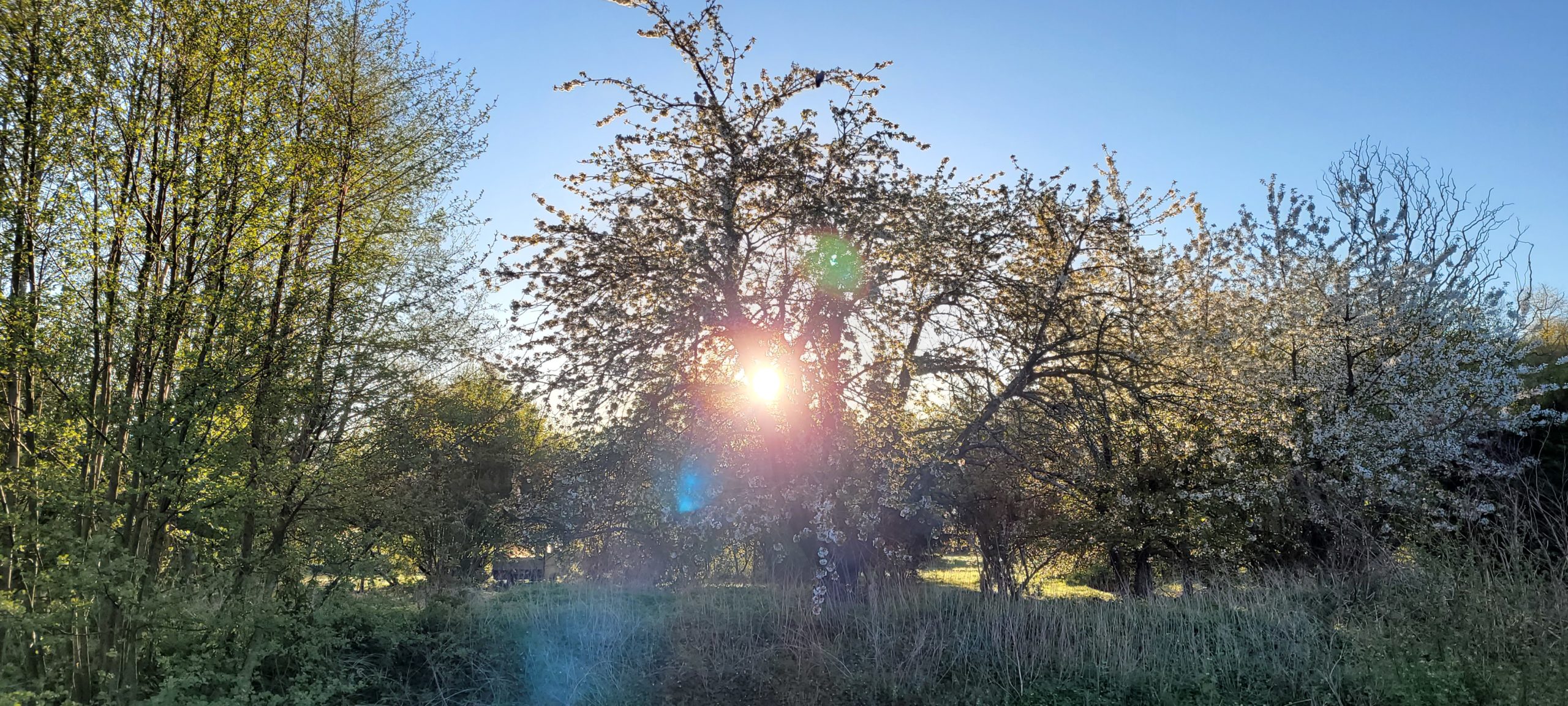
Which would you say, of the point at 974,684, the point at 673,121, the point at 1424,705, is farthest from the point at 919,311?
the point at 1424,705

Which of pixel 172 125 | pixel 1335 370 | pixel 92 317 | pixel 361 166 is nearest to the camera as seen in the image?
pixel 92 317

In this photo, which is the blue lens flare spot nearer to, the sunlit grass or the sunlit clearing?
the sunlit clearing

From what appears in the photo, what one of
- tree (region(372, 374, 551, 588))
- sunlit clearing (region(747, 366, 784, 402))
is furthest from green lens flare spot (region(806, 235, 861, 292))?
tree (region(372, 374, 551, 588))

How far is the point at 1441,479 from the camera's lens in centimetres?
1361

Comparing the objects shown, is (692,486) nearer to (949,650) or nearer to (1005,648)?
(949,650)

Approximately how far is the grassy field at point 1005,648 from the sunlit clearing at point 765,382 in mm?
2300

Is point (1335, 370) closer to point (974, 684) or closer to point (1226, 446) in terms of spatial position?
point (1226, 446)

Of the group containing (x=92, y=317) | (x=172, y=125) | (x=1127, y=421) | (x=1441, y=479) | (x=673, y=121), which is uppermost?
(x=673, y=121)

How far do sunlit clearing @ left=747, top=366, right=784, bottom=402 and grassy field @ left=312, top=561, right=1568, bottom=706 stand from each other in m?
2.30

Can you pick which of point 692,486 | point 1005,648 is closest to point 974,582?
point 692,486

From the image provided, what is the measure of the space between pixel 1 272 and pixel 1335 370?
16.9 m

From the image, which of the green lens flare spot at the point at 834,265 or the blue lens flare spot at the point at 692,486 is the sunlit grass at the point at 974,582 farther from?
the green lens flare spot at the point at 834,265

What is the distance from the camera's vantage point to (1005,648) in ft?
25.1

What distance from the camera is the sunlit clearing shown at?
8977 mm
